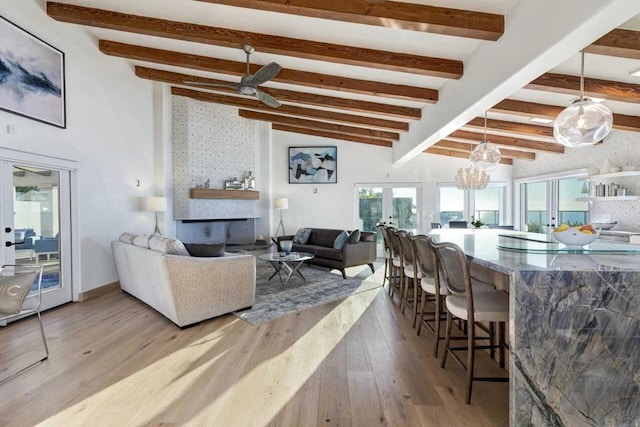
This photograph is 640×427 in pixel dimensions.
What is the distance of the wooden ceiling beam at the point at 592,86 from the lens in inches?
122

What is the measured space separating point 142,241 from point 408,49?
3733 millimetres

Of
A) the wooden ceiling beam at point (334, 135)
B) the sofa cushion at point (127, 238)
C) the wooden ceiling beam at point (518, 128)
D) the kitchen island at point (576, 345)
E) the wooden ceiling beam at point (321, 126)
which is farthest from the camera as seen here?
the wooden ceiling beam at point (334, 135)

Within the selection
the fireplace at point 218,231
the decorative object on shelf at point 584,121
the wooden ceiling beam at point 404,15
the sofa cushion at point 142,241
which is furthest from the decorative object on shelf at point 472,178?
the sofa cushion at point 142,241

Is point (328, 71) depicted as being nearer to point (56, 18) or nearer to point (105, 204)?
point (56, 18)

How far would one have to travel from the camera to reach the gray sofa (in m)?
5.44

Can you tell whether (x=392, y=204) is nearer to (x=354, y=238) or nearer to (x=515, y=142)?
(x=354, y=238)

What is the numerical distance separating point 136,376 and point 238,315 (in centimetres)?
131

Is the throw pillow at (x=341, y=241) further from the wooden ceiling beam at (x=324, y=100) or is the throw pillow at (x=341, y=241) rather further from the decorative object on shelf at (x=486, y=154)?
the decorative object on shelf at (x=486, y=154)

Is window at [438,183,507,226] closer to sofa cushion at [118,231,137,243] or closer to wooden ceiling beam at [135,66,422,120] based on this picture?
wooden ceiling beam at [135,66,422,120]

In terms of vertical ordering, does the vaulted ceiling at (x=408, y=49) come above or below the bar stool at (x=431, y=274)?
above

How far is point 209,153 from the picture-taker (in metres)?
6.61

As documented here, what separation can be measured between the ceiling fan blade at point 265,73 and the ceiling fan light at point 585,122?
263 centimetres

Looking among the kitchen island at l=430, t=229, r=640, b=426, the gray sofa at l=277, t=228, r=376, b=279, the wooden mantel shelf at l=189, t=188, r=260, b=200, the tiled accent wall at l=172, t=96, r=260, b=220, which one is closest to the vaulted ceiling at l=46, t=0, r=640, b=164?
the tiled accent wall at l=172, t=96, r=260, b=220

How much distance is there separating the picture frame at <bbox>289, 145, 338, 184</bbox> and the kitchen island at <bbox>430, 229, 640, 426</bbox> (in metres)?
6.35
